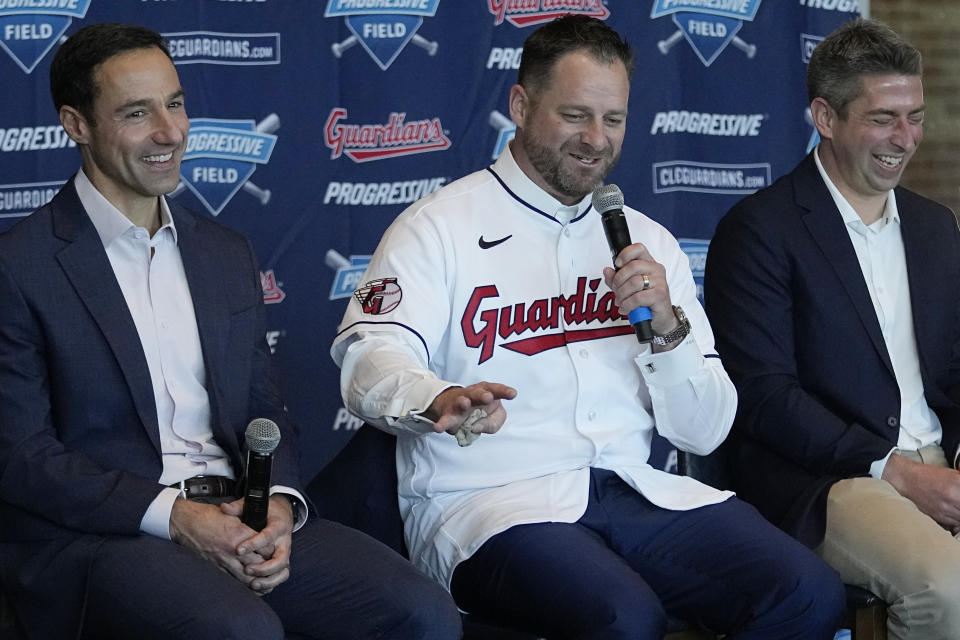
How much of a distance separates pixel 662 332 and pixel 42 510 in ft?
4.05

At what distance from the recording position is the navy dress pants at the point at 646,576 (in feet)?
7.62

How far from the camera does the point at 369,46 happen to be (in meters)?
4.08

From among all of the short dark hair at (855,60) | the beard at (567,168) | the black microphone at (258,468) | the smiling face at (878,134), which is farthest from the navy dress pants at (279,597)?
the short dark hair at (855,60)

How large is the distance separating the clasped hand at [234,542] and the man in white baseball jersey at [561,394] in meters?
0.30

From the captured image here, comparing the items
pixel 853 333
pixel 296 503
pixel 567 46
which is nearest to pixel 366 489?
pixel 296 503

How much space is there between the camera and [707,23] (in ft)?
15.1

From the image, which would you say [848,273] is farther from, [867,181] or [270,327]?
[270,327]

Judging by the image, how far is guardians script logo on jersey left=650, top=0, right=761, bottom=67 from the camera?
4.56 metres

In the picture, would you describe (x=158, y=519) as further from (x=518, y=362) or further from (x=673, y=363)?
(x=673, y=363)

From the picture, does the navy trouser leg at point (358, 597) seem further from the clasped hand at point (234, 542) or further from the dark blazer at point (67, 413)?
the dark blazer at point (67, 413)

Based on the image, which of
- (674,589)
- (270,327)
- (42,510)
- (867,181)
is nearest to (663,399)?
(674,589)

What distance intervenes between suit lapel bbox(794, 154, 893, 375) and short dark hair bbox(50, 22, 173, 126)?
1.57 metres

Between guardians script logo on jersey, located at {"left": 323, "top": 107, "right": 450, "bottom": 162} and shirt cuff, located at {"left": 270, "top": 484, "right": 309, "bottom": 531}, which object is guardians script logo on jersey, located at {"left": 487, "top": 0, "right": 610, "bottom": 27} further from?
shirt cuff, located at {"left": 270, "top": 484, "right": 309, "bottom": 531}

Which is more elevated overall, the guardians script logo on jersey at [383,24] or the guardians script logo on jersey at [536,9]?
the guardians script logo on jersey at [536,9]
